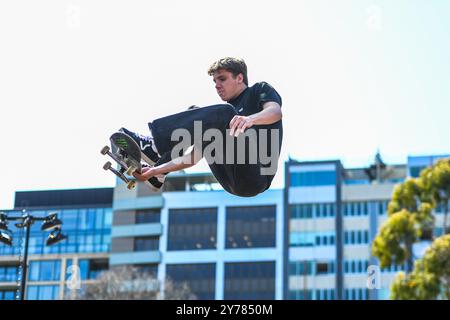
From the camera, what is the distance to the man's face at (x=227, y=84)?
10469 millimetres

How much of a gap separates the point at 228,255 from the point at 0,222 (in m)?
87.9

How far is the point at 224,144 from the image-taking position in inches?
401

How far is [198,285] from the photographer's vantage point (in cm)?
10669

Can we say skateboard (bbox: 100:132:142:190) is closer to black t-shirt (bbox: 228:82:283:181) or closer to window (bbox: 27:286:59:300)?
black t-shirt (bbox: 228:82:283:181)

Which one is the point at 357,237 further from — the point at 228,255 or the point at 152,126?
→ the point at 152,126

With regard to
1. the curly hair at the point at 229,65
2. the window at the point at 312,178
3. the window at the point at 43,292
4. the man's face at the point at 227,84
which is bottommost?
the man's face at the point at 227,84

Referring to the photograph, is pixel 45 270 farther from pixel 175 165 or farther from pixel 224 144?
pixel 224 144

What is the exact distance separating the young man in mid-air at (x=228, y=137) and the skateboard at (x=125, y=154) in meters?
0.10

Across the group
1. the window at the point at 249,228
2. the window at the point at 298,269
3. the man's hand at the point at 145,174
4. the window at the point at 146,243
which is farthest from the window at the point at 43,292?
the man's hand at the point at 145,174

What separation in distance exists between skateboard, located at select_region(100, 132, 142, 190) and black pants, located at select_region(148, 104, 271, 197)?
22 cm

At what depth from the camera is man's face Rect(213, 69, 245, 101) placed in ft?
34.3

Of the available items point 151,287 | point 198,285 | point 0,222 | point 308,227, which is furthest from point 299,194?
point 0,222

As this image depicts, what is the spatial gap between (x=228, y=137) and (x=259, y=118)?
36cm

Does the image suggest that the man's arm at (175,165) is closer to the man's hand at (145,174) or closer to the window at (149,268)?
the man's hand at (145,174)
